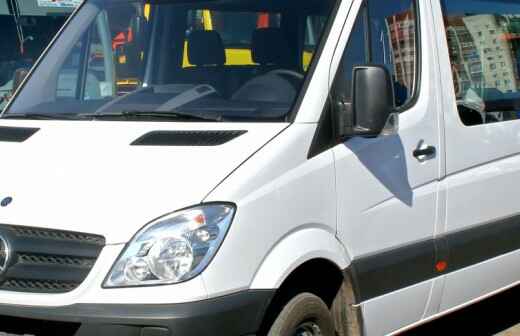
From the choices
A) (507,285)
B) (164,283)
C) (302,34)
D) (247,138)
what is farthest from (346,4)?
(507,285)

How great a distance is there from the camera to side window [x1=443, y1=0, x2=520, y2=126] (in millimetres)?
5516

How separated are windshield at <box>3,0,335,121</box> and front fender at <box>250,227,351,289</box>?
56cm

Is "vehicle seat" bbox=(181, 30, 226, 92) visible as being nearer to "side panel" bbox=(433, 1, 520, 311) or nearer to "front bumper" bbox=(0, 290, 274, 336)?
"side panel" bbox=(433, 1, 520, 311)

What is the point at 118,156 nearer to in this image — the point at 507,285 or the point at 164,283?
the point at 164,283

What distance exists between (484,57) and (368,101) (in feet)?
5.72

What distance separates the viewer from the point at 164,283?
3857 millimetres

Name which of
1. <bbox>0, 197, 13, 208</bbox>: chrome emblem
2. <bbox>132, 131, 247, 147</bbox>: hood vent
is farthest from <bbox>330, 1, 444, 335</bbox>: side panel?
<bbox>0, 197, 13, 208</bbox>: chrome emblem

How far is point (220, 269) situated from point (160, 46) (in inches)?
81.1

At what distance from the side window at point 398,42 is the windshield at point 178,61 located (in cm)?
33

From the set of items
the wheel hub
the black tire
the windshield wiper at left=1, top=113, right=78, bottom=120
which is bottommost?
the wheel hub

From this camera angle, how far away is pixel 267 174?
4.14m

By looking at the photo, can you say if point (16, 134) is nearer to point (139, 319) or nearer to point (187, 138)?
point (187, 138)

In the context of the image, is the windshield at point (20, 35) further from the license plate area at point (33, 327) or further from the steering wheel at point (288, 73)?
the license plate area at point (33, 327)

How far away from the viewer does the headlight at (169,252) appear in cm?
387
